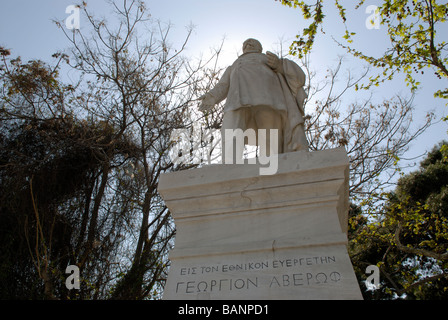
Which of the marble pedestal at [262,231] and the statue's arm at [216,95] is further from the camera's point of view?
the statue's arm at [216,95]

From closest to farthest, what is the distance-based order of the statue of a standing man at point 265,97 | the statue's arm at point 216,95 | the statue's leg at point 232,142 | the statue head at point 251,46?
the statue's leg at point 232,142
the statue of a standing man at point 265,97
the statue's arm at point 216,95
the statue head at point 251,46

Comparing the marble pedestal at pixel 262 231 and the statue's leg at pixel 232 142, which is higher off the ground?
the statue's leg at pixel 232 142

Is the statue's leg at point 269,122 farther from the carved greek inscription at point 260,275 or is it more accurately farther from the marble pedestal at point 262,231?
the carved greek inscription at point 260,275

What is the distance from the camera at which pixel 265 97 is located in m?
4.41

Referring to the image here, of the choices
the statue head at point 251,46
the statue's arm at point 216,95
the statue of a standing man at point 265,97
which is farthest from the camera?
the statue head at point 251,46

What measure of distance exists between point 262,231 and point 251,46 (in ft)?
9.28

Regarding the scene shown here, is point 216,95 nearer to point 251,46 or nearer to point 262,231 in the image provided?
point 251,46

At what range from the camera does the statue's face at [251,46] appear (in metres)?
5.09

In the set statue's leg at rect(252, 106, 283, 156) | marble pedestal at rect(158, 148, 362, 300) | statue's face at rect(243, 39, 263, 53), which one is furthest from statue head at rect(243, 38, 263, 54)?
marble pedestal at rect(158, 148, 362, 300)

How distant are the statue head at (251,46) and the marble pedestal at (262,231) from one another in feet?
7.18

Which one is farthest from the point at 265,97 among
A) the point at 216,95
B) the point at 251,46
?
the point at 251,46

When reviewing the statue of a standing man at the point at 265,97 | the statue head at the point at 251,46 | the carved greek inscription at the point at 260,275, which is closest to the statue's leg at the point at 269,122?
the statue of a standing man at the point at 265,97
